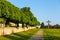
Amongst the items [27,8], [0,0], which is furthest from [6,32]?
[27,8]

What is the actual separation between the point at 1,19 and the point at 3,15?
2.55 m

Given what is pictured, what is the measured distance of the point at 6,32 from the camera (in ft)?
137

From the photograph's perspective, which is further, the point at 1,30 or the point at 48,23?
the point at 48,23

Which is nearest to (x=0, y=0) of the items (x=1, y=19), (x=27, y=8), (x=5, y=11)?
(x=5, y=11)

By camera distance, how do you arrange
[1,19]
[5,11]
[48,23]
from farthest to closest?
[48,23] < [1,19] < [5,11]

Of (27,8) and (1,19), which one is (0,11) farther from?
(27,8)

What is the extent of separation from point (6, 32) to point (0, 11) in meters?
8.00

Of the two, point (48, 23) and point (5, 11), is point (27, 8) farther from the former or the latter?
point (48, 23)

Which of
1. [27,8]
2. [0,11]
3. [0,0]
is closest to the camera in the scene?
[0,0]

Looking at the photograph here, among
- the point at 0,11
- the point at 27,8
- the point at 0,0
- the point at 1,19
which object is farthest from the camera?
the point at 27,8

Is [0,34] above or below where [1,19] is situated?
below

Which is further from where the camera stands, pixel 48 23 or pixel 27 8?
pixel 48 23

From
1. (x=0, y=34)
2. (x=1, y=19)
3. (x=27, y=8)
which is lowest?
(x=0, y=34)

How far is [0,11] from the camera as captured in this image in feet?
113
